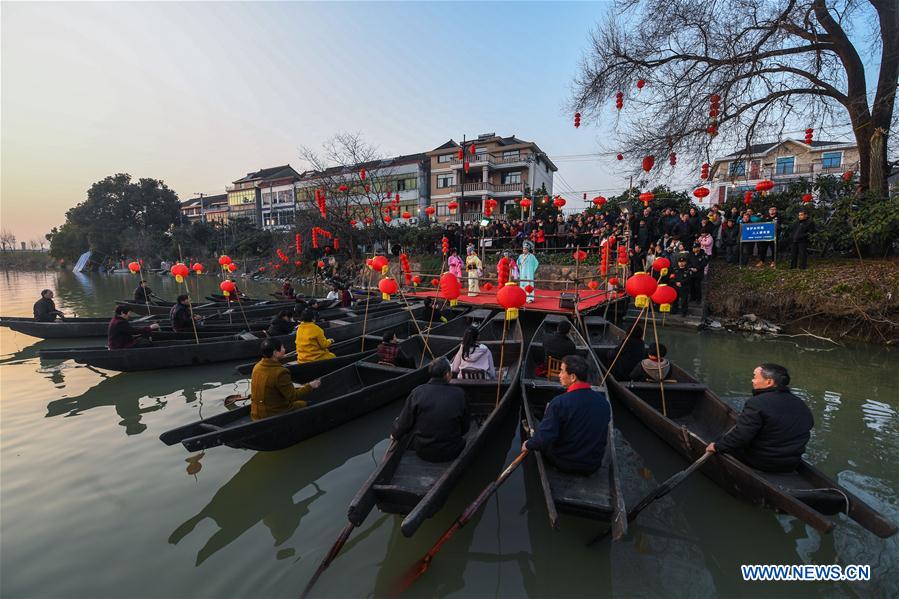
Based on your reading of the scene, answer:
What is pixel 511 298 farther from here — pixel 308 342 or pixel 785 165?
pixel 785 165

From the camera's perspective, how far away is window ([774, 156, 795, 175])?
31.0 m

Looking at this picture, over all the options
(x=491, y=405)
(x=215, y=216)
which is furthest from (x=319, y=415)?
(x=215, y=216)

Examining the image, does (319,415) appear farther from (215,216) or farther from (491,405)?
(215,216)

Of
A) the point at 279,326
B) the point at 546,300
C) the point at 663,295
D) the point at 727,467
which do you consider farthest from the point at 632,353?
the point at 279,326

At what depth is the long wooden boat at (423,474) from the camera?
2.85 metres

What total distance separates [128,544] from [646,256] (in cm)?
1434

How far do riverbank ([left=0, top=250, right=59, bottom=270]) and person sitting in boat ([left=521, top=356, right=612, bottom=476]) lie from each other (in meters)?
70.2

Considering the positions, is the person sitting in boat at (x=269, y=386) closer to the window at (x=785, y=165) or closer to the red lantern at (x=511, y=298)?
the red lantern at (x=511, y=298)

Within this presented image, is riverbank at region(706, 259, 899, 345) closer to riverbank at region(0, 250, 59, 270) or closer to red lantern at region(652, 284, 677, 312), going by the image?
red lantern at region(652, 284, 677, 312)

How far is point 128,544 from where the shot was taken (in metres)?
3.30

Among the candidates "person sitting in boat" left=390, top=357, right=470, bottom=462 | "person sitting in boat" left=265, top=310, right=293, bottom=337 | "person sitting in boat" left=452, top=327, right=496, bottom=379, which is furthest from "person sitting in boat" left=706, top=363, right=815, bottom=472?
"person sitting in boat" left=265, top=310, right=293, bottom=337

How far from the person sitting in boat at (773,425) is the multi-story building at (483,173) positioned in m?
27.7

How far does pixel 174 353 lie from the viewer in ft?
24.6

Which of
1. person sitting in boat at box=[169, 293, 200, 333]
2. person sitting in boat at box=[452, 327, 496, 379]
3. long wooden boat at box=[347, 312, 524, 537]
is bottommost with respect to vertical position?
long wooden boat at box=[347, 312, 524, 537]
